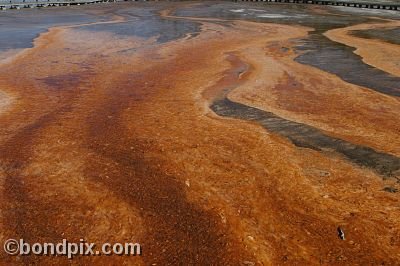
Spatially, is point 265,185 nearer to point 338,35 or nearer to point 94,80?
point 94,80

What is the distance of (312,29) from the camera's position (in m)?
26.3

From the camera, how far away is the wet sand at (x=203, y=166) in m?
5.05

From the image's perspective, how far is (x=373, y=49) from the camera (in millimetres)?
18438

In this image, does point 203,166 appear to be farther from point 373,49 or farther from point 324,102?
point 373,49

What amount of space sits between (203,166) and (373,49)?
47.6 ft

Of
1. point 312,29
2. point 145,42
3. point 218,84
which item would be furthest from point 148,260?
point 312,29

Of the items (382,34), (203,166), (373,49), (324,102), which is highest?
(382,34)

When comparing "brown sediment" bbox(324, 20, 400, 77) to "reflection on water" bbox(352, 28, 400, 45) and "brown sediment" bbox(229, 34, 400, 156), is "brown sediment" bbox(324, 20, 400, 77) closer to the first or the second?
"reflection on water" bbox(352, 28, 400, 45)

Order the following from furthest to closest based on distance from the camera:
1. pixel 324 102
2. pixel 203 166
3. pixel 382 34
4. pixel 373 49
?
pixel 382 34 → pixel 373 49 → pixel 324 102 → pixel 203 166

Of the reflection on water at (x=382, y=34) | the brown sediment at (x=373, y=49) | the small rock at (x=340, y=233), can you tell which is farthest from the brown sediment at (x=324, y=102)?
the reflection on water at (x=382, y=34)

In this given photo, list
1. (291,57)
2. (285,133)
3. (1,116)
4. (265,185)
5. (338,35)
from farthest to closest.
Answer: (338,35), (291,57), (1,116), (285,133), (265,185)

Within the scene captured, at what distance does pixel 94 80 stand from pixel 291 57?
8095 mm

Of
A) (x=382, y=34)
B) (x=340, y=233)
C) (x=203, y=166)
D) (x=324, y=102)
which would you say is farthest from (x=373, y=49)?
(x=340, y=233)

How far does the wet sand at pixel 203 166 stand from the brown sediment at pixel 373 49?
2.82 m
